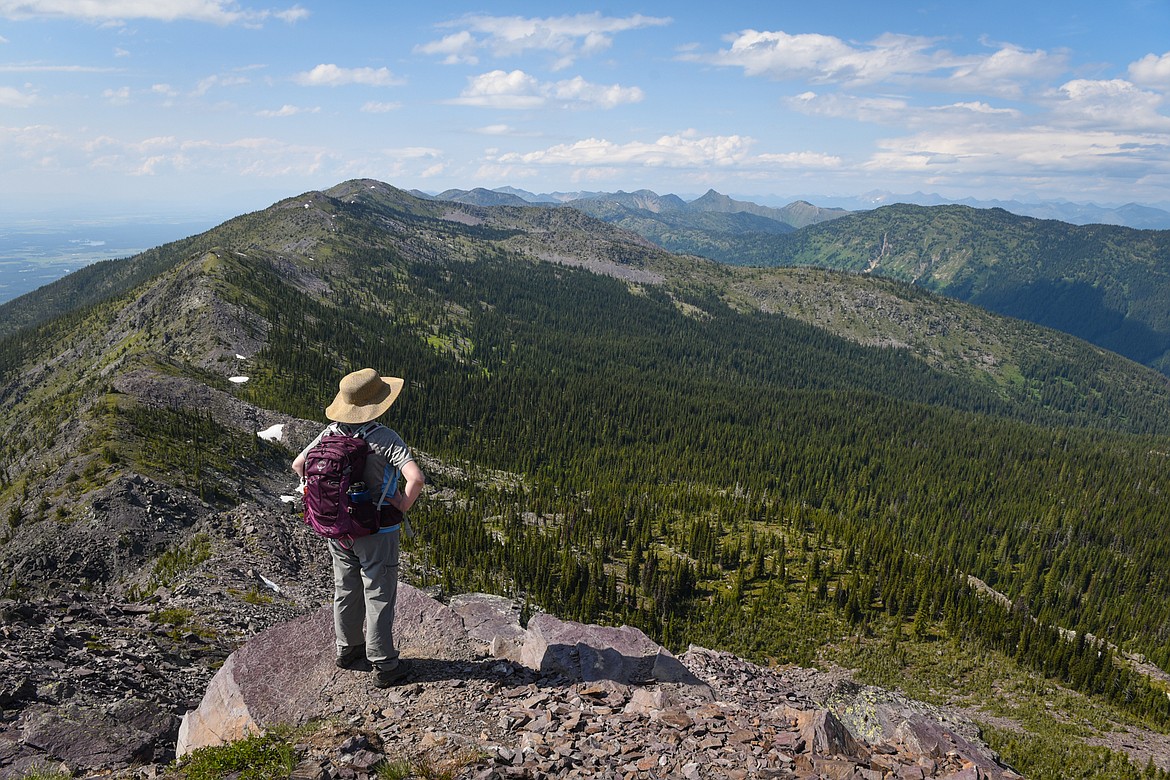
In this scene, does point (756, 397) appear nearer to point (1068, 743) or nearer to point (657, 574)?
point (657, 574)

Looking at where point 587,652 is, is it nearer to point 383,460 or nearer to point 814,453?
point 383,460

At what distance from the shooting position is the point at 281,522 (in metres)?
48.8

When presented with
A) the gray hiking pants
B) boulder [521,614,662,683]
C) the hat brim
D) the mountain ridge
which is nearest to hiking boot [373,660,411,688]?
the gray hiking pants

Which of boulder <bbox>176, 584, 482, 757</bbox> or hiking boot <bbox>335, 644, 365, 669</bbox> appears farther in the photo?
hiking boot <bbox>335, 644, 365, 669</bbox>

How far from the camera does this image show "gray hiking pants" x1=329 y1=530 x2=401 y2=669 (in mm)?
12141

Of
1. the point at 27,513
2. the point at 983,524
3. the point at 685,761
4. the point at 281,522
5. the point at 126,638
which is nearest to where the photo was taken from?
the point at 685,761

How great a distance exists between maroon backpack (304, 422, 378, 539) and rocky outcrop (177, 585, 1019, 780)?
12.7ft

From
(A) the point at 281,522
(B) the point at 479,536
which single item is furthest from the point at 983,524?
(A) the point at 281,522

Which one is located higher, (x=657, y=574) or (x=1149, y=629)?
(x=657, y=574)

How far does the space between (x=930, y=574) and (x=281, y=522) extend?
71295mm

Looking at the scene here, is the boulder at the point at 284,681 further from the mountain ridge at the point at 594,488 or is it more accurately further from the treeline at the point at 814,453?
the treeline at the point at 814,453

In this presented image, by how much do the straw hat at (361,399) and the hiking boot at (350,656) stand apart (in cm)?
547

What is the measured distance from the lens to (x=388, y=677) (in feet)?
41.8

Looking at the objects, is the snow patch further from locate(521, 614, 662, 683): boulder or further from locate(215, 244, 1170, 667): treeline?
locate(521, 614, 662, 683): boulder
